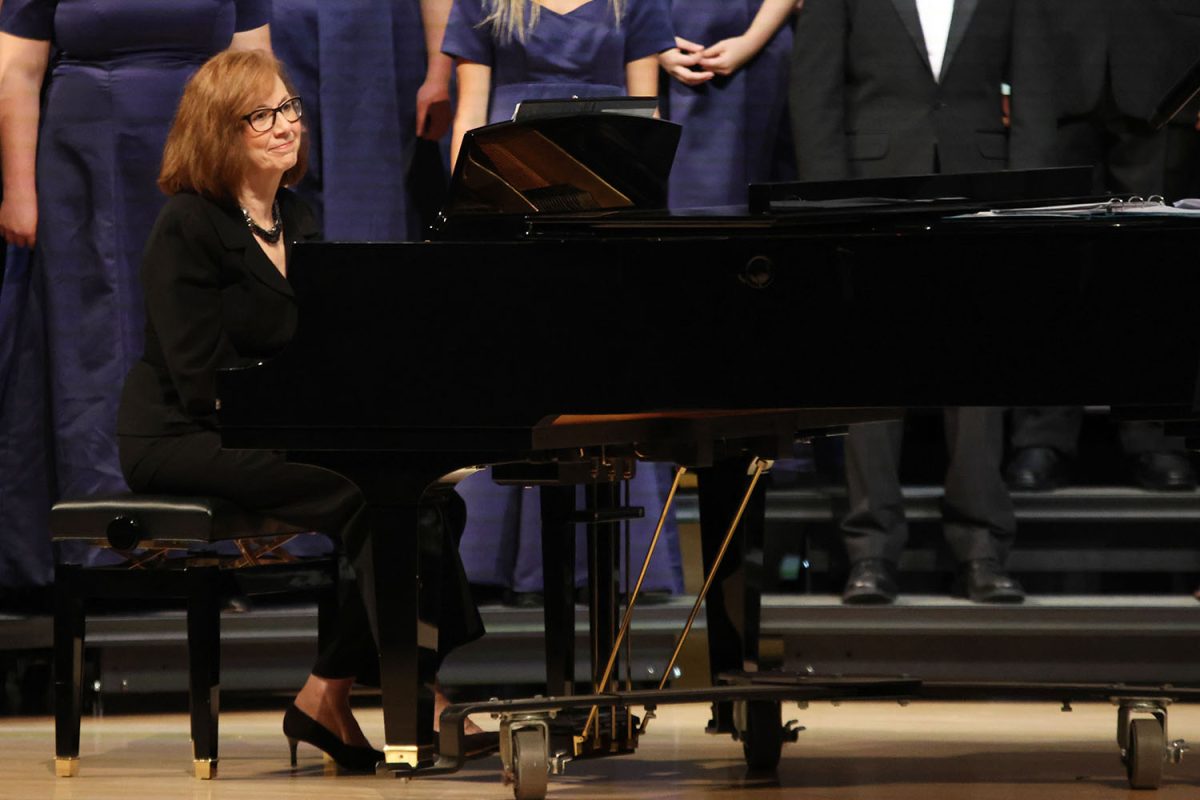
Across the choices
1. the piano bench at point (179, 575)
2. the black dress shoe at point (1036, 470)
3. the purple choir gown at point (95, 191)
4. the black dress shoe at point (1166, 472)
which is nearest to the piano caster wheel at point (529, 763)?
the piano bench at point (179, 575)

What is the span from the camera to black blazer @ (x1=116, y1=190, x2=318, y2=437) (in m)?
2.99

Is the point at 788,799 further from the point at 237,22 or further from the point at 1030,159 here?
the point at 237,22

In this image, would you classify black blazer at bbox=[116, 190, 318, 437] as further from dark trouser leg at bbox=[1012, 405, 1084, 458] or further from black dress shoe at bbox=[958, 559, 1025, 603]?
dark trouser leg at bbox=[1012, 405, 1084, 458]

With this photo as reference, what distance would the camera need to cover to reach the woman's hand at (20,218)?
161 inches

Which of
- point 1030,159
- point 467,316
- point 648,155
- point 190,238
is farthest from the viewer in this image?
point 1030,159

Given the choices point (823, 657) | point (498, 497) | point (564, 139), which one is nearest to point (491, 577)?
point (498, 497)

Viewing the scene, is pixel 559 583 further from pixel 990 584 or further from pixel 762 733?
pixel 990 584

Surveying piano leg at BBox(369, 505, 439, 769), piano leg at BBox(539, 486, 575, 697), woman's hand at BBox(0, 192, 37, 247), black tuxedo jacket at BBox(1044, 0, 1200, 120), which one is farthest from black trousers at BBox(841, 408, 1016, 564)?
woman's hand at BBox(0, 192, 37, 247)

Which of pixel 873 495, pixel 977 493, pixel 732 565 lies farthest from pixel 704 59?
pixel 732 565

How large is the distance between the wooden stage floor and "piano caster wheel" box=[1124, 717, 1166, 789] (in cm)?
4

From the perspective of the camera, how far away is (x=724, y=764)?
3162 mm

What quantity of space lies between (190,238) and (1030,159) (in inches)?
79.5

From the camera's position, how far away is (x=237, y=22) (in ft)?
13.6

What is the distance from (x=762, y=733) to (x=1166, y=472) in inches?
63.3
